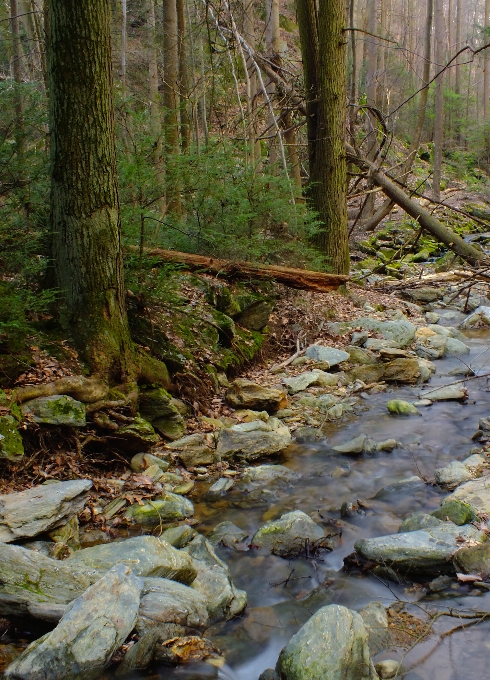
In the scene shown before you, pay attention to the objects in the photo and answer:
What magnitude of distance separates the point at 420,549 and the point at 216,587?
1.30 metres

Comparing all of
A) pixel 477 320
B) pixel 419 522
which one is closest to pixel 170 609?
pixel 419 522

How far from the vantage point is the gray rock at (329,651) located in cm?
244

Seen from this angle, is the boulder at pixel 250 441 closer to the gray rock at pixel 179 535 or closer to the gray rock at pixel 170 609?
the gray rock at pixel 179 535

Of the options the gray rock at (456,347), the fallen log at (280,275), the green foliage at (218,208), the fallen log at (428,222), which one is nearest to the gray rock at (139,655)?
the green foliage at (218,208)

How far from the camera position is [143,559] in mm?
3090

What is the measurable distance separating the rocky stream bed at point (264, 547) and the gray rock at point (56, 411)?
0.5 inches

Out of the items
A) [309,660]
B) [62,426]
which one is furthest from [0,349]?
[309,660]

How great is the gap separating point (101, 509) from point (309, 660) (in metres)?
2.15

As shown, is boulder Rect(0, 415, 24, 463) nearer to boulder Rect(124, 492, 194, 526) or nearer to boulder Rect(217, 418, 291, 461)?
boulder Rect(124, 492, 194, 526)

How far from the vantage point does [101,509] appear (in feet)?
13.5

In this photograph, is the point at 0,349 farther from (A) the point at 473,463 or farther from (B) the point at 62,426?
(A) the point at 473,463

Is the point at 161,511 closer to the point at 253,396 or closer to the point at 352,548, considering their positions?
the point at 352,548

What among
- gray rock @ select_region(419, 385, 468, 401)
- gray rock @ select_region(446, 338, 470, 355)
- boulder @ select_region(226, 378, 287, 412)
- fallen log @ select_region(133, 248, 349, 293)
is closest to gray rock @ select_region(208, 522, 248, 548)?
boulder @ select_region(226, 378, 287, 412)

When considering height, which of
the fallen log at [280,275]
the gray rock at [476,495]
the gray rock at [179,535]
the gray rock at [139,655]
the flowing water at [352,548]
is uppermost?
the fallen log at [280,275]
